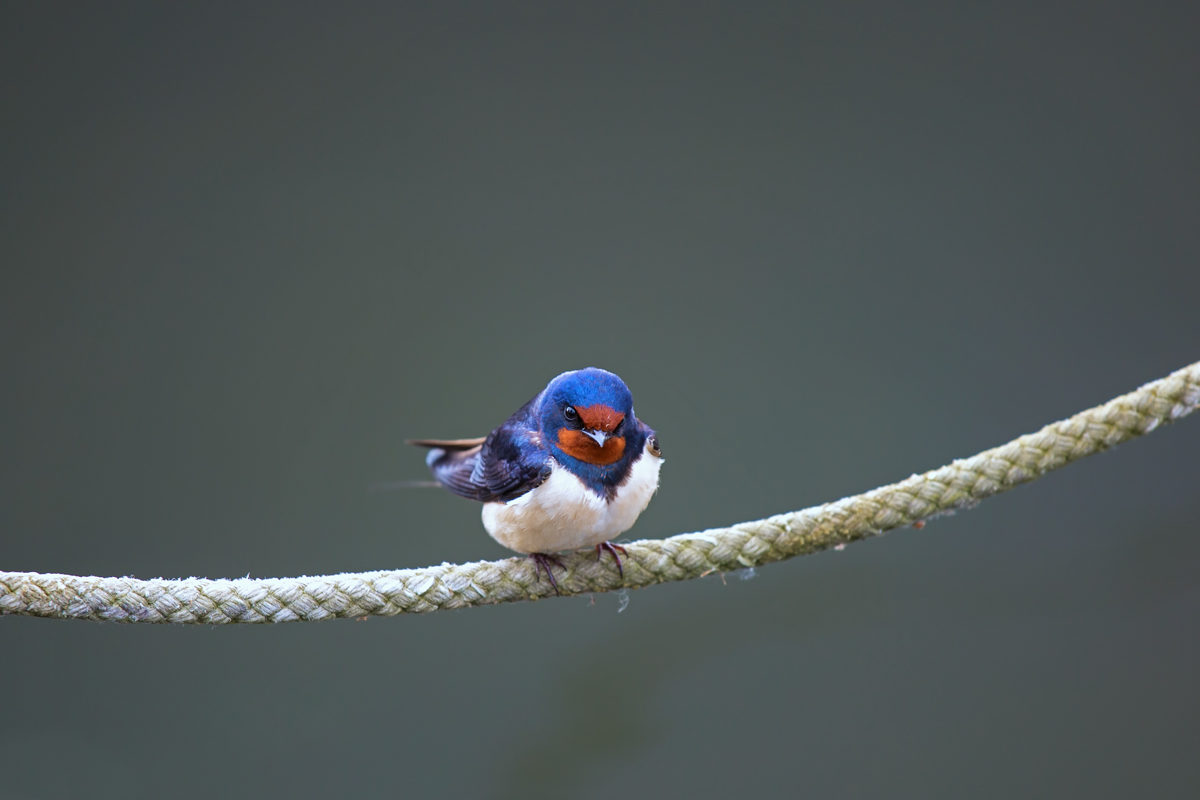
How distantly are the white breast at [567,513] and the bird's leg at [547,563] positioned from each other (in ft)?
0.08

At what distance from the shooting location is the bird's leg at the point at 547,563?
1.07 meters

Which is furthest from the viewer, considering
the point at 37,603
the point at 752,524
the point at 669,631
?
the point at 669,631

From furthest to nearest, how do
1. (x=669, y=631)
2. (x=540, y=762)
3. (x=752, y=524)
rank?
(x=669, y=631), (x=540, y=762), (x=752, y=524)

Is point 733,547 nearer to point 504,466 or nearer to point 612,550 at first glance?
point 612,550

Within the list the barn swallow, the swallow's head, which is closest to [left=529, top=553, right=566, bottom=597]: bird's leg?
the barn swallow

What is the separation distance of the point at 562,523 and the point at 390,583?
216 mm

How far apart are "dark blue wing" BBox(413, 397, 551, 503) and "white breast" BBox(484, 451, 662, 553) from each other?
0.02 meters

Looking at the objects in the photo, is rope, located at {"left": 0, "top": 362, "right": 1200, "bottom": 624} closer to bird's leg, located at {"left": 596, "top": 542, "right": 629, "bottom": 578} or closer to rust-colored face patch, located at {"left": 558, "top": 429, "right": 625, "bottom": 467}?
bird's leg, located at {"left": 596, "top": 542, "right": 629, "bottom": 578}

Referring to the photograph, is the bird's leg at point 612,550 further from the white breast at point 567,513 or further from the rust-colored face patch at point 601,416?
the rust-colored face patch at point 601,416

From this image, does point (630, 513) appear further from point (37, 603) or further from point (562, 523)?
point (37, 603)

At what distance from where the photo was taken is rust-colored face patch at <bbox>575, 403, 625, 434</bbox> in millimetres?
992

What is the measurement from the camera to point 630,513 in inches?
40.1

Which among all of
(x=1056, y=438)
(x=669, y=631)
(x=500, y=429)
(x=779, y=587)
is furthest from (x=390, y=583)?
(x=779, y=587)

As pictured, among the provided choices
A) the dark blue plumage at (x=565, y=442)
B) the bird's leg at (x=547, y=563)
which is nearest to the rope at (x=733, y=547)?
the bird's leg at (x=547, y=563)
